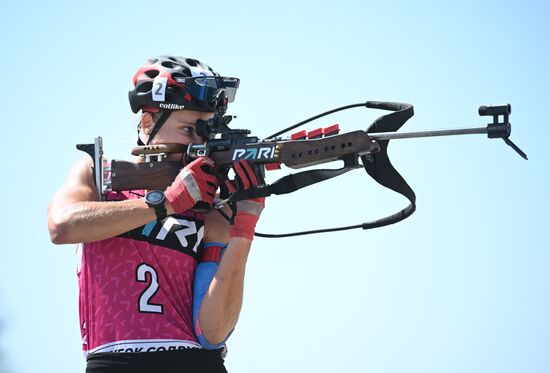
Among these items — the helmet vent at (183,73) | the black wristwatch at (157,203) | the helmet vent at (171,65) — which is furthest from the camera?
the helmet vent at (171,65)

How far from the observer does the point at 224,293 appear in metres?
Result: 6.66

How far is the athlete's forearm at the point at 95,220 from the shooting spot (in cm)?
639

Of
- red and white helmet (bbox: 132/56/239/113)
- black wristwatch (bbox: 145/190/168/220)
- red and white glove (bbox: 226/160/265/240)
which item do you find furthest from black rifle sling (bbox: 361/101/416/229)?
black wristwatch (bbox: 145/190/168/220)

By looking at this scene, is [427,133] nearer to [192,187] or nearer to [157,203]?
[192,187]

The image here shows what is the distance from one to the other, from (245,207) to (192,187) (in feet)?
1.28

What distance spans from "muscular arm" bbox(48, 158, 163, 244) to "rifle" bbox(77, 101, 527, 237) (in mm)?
384

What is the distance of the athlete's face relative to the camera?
7.10m

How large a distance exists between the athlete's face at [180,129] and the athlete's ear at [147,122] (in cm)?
9

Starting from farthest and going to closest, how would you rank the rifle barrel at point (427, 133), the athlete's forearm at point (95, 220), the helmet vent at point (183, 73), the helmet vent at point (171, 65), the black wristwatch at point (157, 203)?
the helmet vent at point (171, 65), the helmet vent at point (183, 73), the black wristwatch at point (157, 203), the athlete's forearm at point (95, 220), the rifle barrel at point (427, 133)

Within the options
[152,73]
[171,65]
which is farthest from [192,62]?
[152,73]

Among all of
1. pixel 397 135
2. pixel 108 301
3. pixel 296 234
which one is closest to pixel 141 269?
pixel 108 301

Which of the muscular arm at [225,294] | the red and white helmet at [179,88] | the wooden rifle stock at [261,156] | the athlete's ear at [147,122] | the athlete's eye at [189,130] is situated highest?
the red and white helmet at [179,88]

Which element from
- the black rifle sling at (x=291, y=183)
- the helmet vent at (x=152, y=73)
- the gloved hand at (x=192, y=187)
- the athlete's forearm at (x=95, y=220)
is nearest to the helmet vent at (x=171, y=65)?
the helmet vent at (x=152, y=73)

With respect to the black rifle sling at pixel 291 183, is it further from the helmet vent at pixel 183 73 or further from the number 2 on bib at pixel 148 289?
the helmet vent at pixel 183 73
